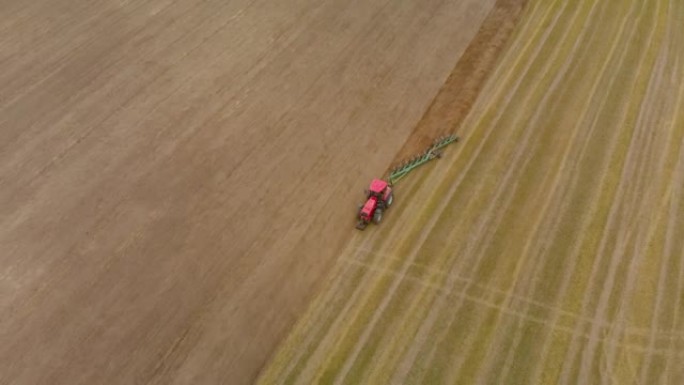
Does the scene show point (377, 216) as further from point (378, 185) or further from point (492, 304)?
point (492, 304)

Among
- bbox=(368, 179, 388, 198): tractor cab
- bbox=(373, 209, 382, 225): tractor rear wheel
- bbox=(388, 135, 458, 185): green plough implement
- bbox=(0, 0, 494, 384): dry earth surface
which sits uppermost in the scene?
bbox=(368, 179, 388, 198): tractor cab

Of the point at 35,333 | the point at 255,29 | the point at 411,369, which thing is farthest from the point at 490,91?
the point at 35,333

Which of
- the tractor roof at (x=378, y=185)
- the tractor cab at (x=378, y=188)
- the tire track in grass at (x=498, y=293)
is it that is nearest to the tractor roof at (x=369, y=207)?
the tractor cab at (x=378, y=188)

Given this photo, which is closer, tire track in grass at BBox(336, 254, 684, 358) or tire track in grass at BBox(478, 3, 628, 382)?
tire track in grass at BBox(478, 3, 628, 382)

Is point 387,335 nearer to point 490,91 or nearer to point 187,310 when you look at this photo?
point 187,310

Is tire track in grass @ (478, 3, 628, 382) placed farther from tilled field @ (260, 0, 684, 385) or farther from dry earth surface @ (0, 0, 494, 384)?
dry earth surface @ (0, 0, 494, 384)

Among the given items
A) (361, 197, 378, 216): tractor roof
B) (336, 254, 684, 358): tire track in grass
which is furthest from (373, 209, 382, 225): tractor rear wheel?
(336, 254, 684, 358): tire track in grass

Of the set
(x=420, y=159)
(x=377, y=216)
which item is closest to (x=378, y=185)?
(x=377, y=216)

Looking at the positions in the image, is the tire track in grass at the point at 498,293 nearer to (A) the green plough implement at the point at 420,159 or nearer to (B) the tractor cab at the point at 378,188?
(B) the tractor cab at the point at 378,188
